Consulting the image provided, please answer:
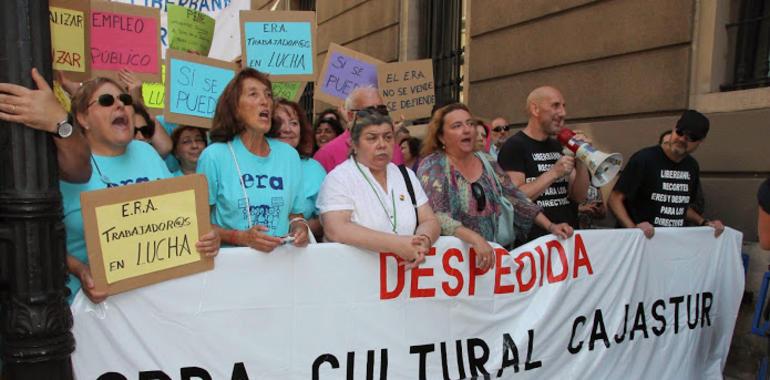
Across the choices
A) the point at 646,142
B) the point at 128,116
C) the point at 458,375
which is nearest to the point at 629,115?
the point at 646,142

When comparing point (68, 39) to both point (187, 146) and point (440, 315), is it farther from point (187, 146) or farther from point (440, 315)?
point (440, 315)

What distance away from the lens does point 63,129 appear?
7.08ft

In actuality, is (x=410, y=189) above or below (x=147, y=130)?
below

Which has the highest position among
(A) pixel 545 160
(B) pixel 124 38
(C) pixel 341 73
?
(B) pixel 124 38

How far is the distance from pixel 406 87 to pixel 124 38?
235 cm

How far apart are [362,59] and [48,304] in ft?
12.9

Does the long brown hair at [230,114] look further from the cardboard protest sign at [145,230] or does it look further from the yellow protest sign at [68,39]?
the yellow protest sign at [68,39]

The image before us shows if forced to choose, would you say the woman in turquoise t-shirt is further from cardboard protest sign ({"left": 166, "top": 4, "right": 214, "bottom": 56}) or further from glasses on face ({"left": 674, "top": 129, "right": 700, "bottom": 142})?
glasses on face ({"left": 674, "top": 129, "right": 700, "bottom": 142})

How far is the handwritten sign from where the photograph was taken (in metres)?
4.87

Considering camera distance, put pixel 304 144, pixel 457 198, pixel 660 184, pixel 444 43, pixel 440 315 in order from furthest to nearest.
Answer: pixel 444 43
pixel 660 184
pixel 304 144
pixel 457 198
pixel 440 315

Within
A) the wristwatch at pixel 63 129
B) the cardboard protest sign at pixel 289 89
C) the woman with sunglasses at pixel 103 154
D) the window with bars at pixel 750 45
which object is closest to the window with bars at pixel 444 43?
the window with bars at pixel 750 45

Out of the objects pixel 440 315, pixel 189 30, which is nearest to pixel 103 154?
pixel 440 315

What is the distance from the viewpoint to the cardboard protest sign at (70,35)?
9.59 feet

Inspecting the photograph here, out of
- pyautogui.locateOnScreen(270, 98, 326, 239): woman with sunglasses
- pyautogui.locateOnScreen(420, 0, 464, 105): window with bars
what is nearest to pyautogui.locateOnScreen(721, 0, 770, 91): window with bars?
pyautogui.locateOnScreen(270, 98, 326, 239): woman with sunglasses
